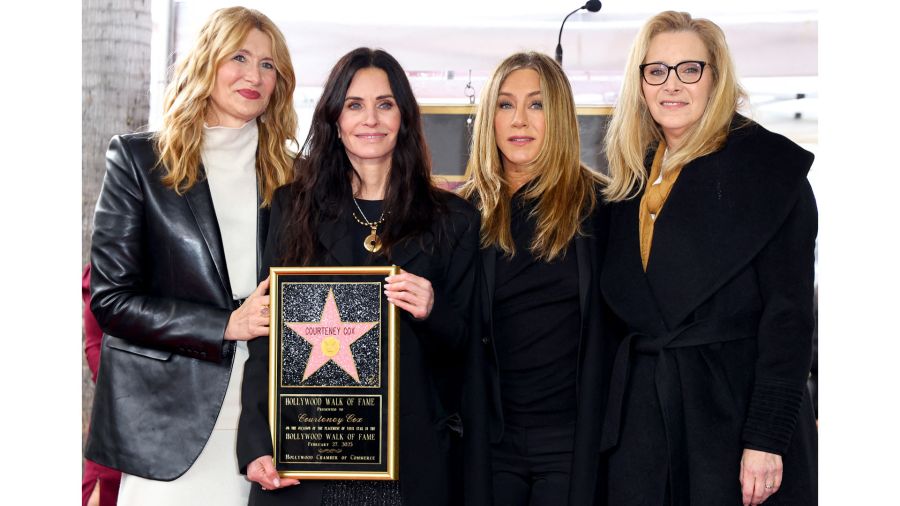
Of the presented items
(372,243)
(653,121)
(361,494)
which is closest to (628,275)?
(653,121)

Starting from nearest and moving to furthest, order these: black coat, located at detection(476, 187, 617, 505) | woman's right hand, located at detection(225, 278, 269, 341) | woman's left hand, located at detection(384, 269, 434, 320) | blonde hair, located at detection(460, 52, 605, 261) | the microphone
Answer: woman's left hand, located at detection(384, 269, 434, 320)
woman's right hand, located at detection(225, 278, 269, 341)
black coat, located at detection(476, 187, 617, 505)
blonde hair, located at detection(460, 52, 605, 261)
the microphone

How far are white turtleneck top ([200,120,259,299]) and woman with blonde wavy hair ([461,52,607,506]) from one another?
735mm

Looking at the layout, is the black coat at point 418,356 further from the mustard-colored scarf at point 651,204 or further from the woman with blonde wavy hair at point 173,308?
the mustard-colored scarf at point 651,204

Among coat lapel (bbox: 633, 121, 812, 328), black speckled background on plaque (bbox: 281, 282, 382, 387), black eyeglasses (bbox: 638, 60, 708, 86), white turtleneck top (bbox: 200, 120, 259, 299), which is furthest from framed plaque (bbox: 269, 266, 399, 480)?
black eyeglasses (bbox: 638, 60, 708, 86)

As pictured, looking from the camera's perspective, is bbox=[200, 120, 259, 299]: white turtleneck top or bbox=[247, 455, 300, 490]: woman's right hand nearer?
bbox=[247, 455, 300, 490]: woman's right hand

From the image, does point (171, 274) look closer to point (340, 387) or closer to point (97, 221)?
point (97, 221)

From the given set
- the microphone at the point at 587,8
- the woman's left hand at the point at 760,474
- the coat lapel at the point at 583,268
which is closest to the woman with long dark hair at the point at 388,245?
the coat lapel at the point at 583,268

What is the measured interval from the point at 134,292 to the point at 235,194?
43cm

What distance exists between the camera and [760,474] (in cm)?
259

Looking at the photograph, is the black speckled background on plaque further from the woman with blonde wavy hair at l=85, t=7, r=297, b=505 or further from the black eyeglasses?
the black eyeglasses

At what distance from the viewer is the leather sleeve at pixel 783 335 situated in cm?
258

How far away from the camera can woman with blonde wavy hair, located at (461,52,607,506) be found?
9.33 ft
